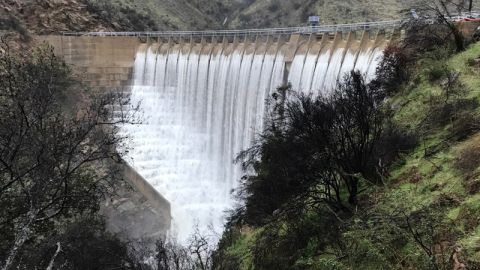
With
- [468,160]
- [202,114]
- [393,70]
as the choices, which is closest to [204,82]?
[202,114]

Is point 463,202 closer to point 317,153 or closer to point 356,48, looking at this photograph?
point 317,153

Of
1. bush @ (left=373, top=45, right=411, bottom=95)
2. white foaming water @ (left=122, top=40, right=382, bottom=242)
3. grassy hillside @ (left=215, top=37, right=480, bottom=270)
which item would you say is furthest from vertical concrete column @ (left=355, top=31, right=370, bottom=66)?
grassy hillside @ (left=215, top=37, right=480, bottom=270)

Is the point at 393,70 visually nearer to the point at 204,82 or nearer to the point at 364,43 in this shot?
the point at 364,43

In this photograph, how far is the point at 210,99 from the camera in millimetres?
36500

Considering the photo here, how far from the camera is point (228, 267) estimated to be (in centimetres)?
1334

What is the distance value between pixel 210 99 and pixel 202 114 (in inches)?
59.1

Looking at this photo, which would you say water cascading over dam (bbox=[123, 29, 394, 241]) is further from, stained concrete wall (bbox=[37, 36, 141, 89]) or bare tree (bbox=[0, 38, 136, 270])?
bare tree (bbox=[0, 38, 136, 270])

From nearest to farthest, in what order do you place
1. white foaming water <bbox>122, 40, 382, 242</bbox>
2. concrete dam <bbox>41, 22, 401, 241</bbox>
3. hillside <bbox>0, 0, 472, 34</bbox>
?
concrete dam <bbox>41, 22, 401, 241</bbox> < white foaming water <bbox>122, 40, 382, 242</bbox> < hillside <bbox>0, 0, 472, 34</bbox>

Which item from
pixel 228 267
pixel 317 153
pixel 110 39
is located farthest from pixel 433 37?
pixel 110 39

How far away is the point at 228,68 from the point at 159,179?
387 inches

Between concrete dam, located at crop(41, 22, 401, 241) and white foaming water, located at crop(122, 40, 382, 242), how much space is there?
77 mm

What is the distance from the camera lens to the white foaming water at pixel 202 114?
3114 cm

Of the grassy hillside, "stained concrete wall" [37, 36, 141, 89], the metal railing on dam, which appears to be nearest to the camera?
the grassy hillside

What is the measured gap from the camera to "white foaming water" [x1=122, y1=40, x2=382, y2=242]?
3114 centimetres
